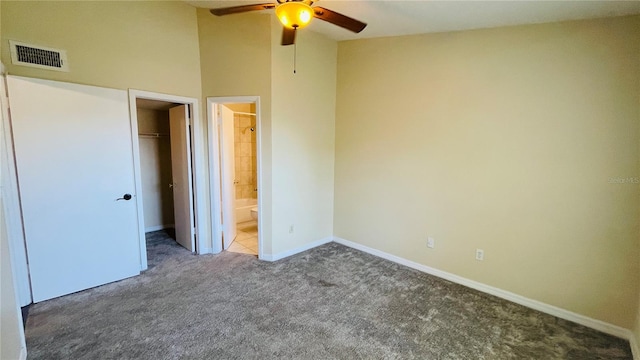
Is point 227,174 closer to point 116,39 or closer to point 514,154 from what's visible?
point 116,39

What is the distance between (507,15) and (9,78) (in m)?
4.36

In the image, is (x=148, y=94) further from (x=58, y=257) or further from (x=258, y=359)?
(x=258, y=359)

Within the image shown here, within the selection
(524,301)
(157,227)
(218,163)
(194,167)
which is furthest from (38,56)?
(524,301)

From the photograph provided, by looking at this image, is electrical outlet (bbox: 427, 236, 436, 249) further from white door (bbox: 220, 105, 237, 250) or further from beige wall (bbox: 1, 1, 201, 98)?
beige wall (bbox: 1, 1, 201, 98)

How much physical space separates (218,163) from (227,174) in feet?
0.90

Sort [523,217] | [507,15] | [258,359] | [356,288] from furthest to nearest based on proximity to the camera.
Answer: [356,288]
[523,217]
[507,15]
[258,359]

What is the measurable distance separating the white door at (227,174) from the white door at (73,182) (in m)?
1.08

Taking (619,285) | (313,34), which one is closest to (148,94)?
(313,34)

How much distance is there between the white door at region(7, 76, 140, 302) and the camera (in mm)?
2541

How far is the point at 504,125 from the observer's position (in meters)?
2.77

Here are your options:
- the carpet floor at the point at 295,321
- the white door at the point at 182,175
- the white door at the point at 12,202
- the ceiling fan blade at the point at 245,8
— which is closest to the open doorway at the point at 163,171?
the white door at the point at 182,175

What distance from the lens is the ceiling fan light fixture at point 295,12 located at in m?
1.79

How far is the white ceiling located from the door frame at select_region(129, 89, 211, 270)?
120 cm

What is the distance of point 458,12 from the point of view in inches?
101
